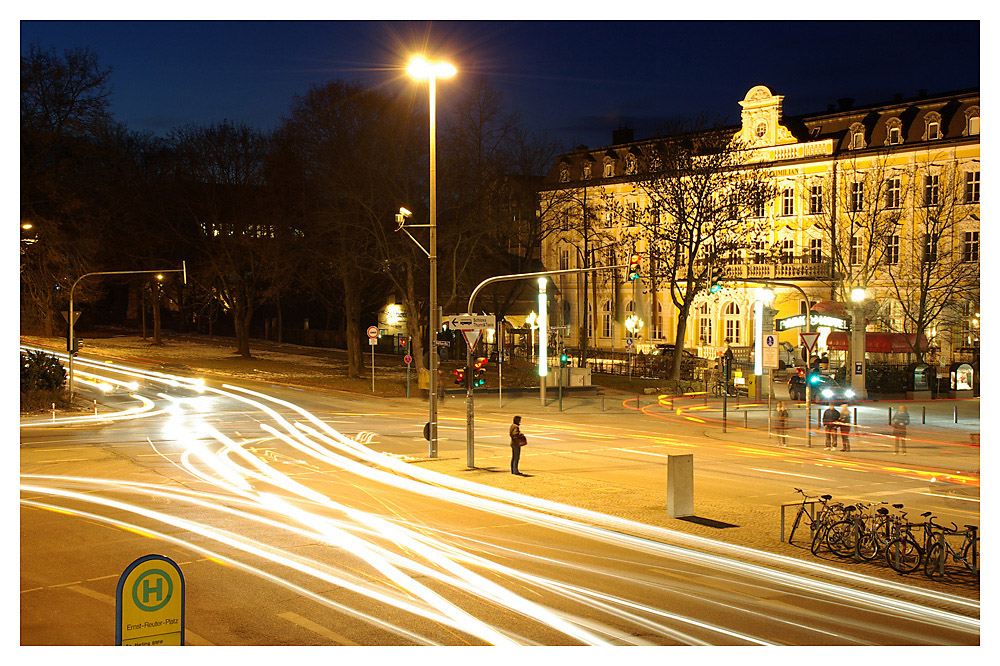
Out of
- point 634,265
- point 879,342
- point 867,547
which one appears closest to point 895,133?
point 879,342

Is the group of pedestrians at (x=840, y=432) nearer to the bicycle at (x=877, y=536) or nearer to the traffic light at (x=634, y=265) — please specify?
the traffic light at (x=634, y=265)

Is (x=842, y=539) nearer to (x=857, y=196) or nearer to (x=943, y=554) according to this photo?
(x=943, y=554)

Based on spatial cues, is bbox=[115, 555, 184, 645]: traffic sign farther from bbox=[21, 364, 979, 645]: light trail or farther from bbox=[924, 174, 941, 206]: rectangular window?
bbox=[924, 174, 941, 206]: rectangular window

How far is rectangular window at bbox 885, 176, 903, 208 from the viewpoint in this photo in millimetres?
59344

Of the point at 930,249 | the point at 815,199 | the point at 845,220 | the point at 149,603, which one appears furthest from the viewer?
the point at 815,199

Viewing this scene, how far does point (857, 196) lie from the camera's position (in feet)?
204

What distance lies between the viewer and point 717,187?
50.9 m

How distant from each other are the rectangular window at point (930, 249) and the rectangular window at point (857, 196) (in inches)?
190

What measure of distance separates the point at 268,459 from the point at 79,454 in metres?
5.33

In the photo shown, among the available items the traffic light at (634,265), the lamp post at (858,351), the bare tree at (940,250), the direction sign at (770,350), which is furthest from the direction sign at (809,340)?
the bare tree at (940,250)

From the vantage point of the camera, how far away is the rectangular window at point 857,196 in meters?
57.7

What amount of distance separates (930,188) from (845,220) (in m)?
5.65

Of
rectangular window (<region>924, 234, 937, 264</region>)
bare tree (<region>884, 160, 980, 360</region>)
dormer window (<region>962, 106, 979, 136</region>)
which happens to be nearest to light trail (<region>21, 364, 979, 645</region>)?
rectangular window (<region>924, 234, 937, 264</region>)

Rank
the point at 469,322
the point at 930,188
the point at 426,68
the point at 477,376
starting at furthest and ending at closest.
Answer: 1. the point at 930,188
2. the point at 477,376
3. the point at 469,322
4. the point at 426,68
